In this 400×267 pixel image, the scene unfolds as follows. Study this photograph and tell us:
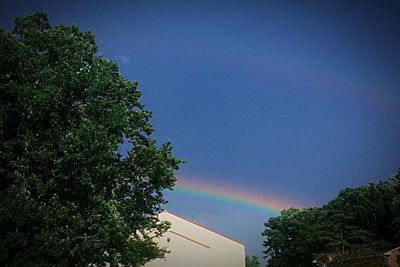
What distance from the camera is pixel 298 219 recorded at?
84750 millimetres

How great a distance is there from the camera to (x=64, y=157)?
18391 mm

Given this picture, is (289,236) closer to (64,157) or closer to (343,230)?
(343,230)

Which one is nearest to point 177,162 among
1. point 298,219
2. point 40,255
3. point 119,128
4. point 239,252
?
point 119,128

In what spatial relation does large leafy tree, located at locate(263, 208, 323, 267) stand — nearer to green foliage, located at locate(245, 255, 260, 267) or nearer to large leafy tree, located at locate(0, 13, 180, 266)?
green foliage, located at locate(245, 255, 260, 267)

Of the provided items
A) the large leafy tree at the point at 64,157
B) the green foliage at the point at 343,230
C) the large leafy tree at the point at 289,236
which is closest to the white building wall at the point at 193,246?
the green foliage at the point at 343,230

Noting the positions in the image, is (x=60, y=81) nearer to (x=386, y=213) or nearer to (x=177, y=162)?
(x=177, y=162)

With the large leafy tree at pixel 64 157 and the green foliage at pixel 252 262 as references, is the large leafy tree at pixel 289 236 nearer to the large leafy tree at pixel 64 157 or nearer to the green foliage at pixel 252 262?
the green foliage at pixel 252 262

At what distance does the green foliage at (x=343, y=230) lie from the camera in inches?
2143

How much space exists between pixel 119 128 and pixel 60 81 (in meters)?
3.85

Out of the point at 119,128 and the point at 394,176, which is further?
the point at 394,176

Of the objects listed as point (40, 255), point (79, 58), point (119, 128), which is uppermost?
point (79, 58)

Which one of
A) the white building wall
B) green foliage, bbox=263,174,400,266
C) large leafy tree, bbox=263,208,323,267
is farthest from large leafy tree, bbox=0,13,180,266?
large leafy tree, bbox=263,208,323,267

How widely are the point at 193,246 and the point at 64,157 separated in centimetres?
3964

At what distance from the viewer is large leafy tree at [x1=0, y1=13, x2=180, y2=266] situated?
17.8 metres
